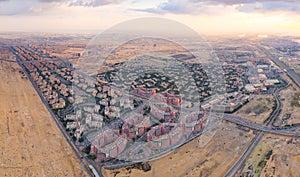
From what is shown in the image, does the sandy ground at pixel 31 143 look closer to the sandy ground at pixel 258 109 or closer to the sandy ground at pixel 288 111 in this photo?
the sandy ground at pixel 258 109

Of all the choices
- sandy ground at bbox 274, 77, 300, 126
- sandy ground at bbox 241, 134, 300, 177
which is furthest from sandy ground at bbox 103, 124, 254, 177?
sandy ground at bbox 274, 77, 300, 126

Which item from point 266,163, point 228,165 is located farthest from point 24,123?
point 266,163

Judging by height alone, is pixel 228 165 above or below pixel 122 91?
below

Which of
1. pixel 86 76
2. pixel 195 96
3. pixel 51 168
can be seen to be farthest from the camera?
pixel 86 76

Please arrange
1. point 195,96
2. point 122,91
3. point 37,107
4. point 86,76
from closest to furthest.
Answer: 1. point 37,107
2. point 195,96
3. point 122,91
4. point 86,76

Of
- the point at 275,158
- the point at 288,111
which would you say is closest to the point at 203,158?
the point at 275,158

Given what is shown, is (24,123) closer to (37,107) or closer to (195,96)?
(37,107)

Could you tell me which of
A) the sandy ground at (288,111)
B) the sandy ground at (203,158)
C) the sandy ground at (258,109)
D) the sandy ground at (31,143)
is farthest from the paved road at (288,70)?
the sandy ground at (31,143)

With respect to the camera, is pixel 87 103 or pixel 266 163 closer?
pixel 266 163

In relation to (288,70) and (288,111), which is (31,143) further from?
(288,70)
